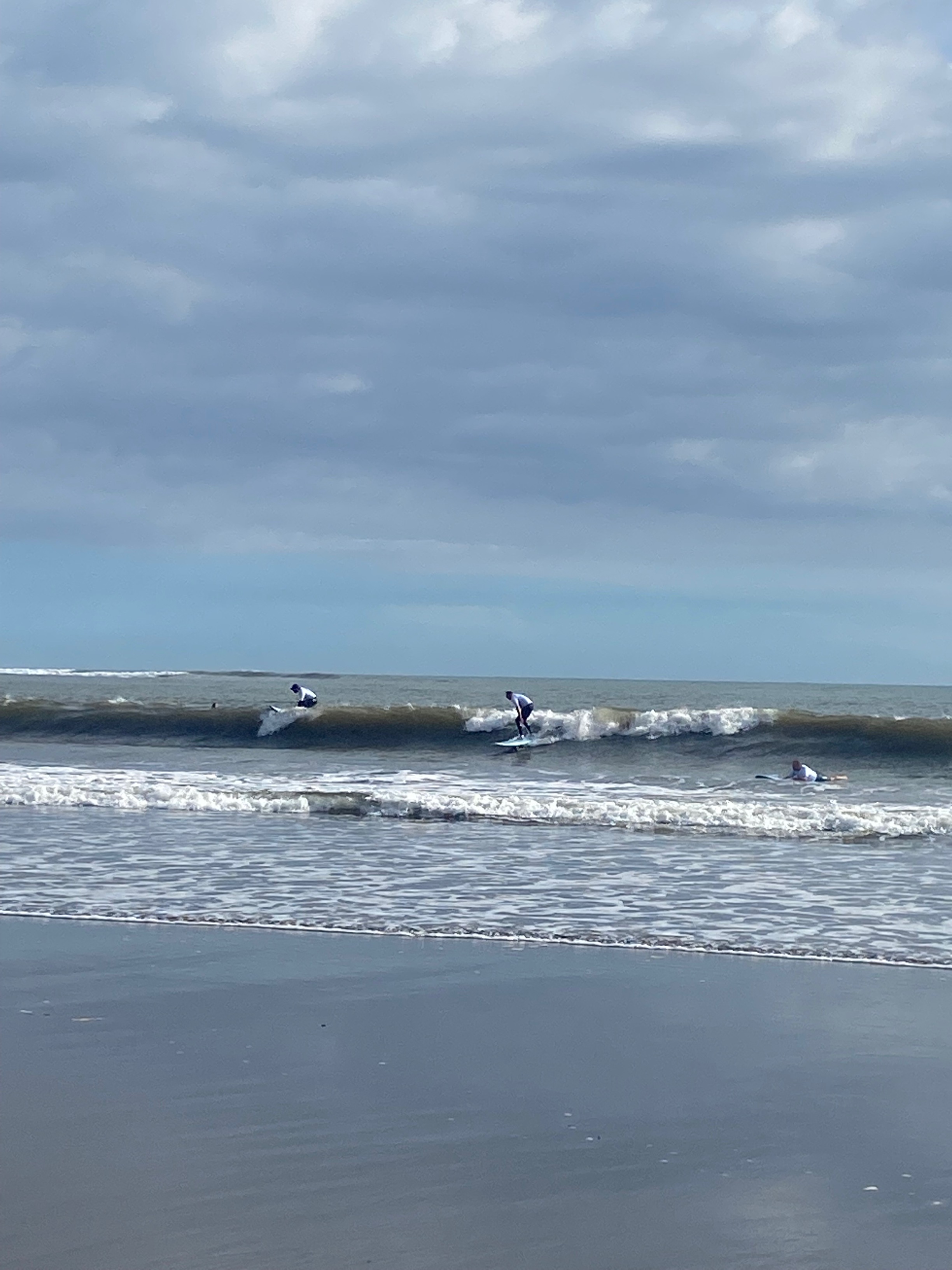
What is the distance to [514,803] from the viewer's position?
58.0 ft

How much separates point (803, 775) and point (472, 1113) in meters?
18.1

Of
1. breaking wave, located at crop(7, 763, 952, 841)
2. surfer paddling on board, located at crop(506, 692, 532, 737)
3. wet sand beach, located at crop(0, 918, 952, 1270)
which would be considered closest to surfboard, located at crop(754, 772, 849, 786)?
breaking wave, located at crop(7, 763, 952, 841)

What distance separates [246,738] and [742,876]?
23.8 m

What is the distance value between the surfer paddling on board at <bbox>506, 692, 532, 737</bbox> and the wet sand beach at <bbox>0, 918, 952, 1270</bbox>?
2146 cm

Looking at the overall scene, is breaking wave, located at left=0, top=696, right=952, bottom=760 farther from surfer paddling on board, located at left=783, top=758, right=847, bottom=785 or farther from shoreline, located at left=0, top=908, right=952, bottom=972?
shoreline, located at left=0, top=908, right=952, bottom=972

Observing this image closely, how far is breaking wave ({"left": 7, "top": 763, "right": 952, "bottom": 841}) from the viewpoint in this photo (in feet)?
52.9

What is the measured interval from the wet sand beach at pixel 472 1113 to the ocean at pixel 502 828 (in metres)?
1.49

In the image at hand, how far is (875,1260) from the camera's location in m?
4.23

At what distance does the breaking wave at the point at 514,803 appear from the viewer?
16.1 meters

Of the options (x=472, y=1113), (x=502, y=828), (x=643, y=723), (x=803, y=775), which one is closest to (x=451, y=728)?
(x=643, y=723)

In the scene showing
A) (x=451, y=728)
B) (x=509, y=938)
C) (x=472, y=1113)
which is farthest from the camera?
(x=451, y=728)

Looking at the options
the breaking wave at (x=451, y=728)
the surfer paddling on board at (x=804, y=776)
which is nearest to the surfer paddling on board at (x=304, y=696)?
the breaking wave at (x=451, y=728)

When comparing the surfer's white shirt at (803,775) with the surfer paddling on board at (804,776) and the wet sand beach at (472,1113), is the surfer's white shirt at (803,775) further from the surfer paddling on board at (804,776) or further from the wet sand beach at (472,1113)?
the wet sand beach at (472,1113)

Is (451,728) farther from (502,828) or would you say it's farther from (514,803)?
(502,828)
